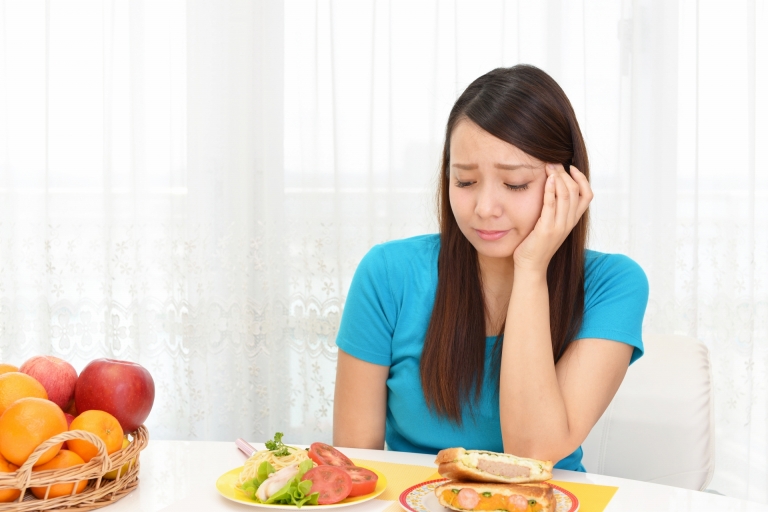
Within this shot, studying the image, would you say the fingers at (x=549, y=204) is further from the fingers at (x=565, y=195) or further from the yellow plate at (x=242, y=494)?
the yellow plate at (x=242, y=494)

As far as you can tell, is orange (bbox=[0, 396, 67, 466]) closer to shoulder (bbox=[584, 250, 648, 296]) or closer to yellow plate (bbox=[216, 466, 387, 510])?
yellow plate (bbox=[216, 466, 387, 510])

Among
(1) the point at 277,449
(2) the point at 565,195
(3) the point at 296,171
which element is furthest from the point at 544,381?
(3) the point at 296,171

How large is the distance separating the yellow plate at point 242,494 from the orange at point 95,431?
5.6 inches

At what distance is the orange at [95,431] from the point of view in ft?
3.01

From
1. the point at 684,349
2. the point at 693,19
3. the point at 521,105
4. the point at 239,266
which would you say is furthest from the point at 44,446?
the point at 693,19

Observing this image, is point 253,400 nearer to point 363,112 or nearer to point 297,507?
point 363,112

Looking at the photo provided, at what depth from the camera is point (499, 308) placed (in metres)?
1.47

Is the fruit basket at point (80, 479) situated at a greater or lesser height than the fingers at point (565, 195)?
lesser

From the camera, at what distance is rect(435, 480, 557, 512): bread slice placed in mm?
871

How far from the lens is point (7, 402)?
924mm

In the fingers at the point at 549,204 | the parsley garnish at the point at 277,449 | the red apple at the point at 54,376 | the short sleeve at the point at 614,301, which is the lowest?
the parsley garnish at the point at 277,449

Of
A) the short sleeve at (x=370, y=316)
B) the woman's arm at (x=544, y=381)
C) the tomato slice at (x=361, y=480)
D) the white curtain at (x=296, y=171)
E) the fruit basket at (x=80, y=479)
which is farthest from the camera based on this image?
the white curtain at (x=296, y=171)

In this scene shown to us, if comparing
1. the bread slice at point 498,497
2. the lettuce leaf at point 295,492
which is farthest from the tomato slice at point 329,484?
the bread slice at point 498,497

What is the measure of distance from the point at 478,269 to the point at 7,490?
909 mm
